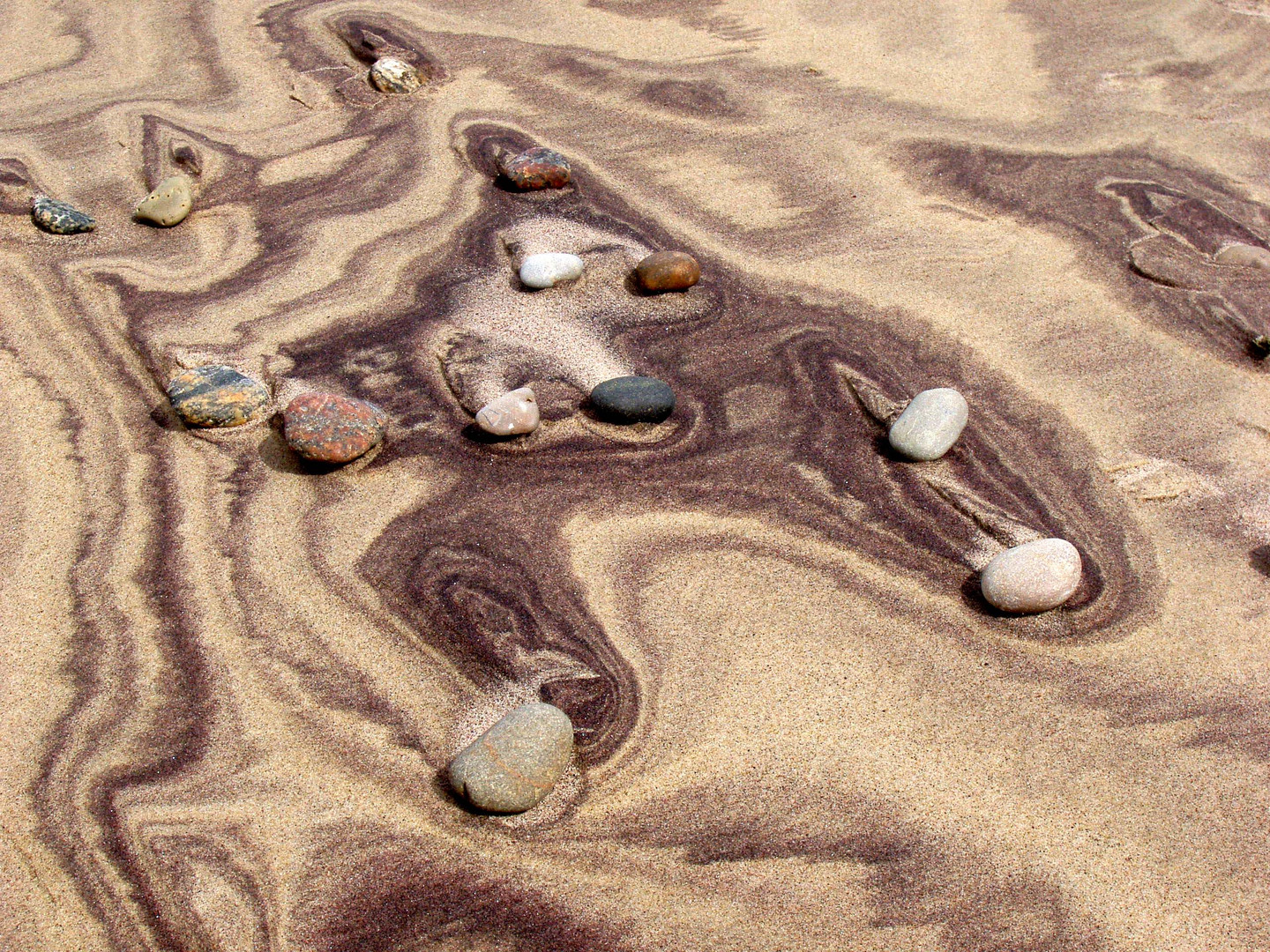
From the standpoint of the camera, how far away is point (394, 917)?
5.55 feet

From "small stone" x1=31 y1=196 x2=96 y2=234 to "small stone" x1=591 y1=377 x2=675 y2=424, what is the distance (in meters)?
1.92

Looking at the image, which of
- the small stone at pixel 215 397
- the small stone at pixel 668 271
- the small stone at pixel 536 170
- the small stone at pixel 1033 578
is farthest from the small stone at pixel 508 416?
the small stone at pixel 536 170

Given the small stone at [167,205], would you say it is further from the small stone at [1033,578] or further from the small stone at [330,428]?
the small stone at [1033,578]

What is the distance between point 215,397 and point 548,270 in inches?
41.9

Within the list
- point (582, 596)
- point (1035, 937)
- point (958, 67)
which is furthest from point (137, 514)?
point (958, 67)

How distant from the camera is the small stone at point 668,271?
316 cm

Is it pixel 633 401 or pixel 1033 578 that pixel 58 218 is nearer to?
pixel 633 401

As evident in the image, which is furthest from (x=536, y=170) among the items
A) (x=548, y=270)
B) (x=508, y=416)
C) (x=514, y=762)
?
(x=514, y=762)

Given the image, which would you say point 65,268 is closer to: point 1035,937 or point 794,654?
point 794,654

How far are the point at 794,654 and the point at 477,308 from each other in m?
1.53

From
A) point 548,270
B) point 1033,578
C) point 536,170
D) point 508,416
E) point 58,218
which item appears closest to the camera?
point 1033,578

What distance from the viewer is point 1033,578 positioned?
7.15ft

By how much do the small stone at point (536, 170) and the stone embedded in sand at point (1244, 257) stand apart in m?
2.25

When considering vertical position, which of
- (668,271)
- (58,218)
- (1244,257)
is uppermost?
(1244,257)
